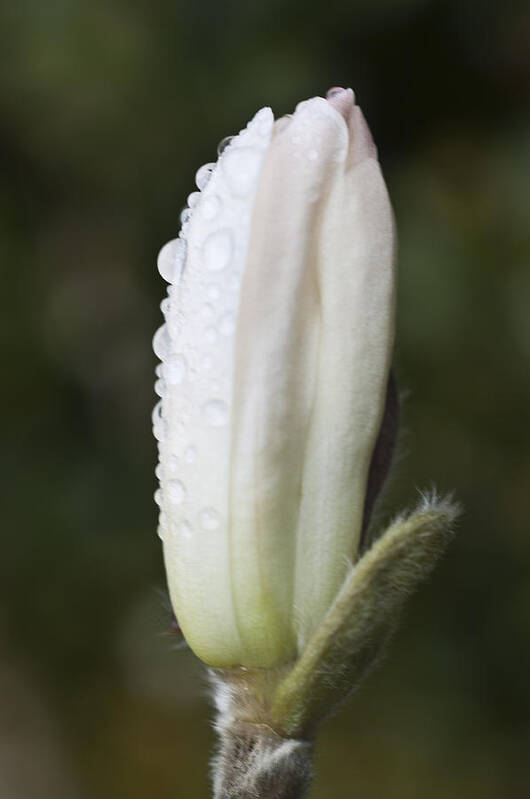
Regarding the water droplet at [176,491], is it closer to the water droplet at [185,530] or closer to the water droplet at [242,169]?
the water droplet at [185,530]

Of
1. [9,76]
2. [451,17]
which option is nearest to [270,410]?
[451,17]

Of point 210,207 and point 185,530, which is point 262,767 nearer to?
point 185,530

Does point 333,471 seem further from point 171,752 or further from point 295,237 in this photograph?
point 171,752

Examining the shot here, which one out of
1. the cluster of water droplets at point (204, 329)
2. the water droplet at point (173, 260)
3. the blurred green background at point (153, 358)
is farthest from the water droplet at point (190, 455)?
the blurred green background at point (153, 358)

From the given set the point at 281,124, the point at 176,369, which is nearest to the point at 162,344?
the point at 176,369

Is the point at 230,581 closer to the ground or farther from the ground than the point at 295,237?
closer to the ground
